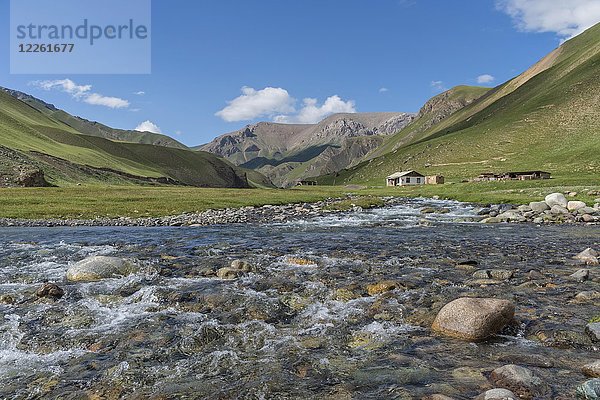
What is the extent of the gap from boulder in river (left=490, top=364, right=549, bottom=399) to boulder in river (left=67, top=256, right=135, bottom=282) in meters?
14.5

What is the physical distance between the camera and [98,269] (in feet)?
51.9

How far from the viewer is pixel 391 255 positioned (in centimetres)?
2073

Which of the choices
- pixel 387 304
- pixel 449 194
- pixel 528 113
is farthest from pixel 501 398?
pixel 528 113

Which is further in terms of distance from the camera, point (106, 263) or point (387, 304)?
point (106, 263)

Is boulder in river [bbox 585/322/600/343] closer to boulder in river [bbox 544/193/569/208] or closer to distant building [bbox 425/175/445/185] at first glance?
boulder in river [bbox 544/193/569/208]

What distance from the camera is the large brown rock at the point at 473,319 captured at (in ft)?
31.9

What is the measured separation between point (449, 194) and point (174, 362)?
75.0 m

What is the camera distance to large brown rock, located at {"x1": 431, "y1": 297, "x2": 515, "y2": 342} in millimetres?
9721

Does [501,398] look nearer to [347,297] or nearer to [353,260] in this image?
[347,297]

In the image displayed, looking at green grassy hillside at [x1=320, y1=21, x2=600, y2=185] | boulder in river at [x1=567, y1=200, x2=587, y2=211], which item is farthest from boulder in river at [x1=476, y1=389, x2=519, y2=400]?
green grassy hillside at [x1=320, y1=21, x2=600, y2=185]

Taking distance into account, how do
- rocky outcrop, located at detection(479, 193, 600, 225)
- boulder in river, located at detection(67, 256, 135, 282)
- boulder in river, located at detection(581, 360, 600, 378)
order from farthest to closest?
rocky outcrop, located at detection(479, 193, 600, 225) < boulder in river, located at detection(67, 256, 135, 282) < boulder in river, located at detection(581, 360, 600, 378)

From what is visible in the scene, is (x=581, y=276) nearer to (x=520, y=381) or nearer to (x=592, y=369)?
(x=592, y=369)

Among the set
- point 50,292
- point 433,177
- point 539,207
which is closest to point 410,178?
point 433,177

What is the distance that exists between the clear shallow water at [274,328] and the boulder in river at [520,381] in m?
0.28
